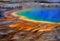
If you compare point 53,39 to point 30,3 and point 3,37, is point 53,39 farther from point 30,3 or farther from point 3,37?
point 30,3

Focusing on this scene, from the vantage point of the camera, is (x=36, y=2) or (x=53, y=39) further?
(x=36, y=2)

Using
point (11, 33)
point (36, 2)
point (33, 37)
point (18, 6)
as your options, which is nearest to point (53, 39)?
point (33, 37)

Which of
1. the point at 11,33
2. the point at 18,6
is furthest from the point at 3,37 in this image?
the point at 18,6

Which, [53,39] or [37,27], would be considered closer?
[53,39]

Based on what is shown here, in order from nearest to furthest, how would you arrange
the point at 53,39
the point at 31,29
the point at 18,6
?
the point at 53,39, the point at 31,29, the point at 18,6

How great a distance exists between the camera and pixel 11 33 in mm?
942

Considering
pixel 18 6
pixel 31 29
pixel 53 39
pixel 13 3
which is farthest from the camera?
pixel 13 3

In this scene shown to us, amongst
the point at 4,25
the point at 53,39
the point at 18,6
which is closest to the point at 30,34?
the point at 53,39

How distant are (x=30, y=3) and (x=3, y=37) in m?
0.97

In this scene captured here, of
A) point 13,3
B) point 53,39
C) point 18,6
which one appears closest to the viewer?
point 53,39

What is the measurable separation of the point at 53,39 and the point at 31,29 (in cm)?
22

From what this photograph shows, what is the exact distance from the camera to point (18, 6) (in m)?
1.69

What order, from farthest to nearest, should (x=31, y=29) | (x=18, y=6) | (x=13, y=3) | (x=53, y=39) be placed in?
(x=13, y=3) → (x=18, y=6) → (x=31, y=29) → (x=53, y=39)

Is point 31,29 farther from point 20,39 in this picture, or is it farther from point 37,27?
point 20,39
